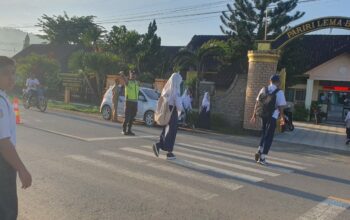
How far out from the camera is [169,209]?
5.62 metres

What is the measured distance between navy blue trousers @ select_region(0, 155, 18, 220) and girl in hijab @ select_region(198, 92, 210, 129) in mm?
13638

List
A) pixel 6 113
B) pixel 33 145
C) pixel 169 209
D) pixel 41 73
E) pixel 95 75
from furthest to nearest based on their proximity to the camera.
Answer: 1. pixel 41 73
2. pixel 95 75
3. pixel 33 145
4. pixel 169 209
5. pixel 6 113

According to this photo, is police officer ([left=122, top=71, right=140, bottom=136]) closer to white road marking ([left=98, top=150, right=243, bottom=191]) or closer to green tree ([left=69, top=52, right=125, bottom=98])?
white road marking ([left=98, top=150, right=243, bottom=191])

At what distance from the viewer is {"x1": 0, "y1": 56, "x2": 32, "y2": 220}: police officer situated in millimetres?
3432

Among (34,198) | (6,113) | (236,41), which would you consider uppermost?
(236,41)

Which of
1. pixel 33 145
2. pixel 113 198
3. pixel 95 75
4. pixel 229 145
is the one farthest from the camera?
pixel 95 75

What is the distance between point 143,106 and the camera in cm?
1773

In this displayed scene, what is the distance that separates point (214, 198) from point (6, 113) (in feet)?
12.0

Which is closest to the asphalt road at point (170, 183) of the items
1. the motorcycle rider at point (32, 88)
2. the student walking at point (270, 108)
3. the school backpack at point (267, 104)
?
the student walking at point (270, 108)

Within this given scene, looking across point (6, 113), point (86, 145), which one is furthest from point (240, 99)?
point (6, 113)

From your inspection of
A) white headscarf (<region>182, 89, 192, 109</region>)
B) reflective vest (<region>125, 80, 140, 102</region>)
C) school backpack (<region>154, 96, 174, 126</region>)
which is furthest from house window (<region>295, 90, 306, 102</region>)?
school backpack (<region>154, 96, 174, 126</region>)

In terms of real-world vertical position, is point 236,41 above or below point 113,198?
above

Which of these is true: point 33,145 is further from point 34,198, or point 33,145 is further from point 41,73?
point 41,73

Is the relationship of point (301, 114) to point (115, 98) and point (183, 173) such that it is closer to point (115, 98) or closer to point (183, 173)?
point (115, 98)
